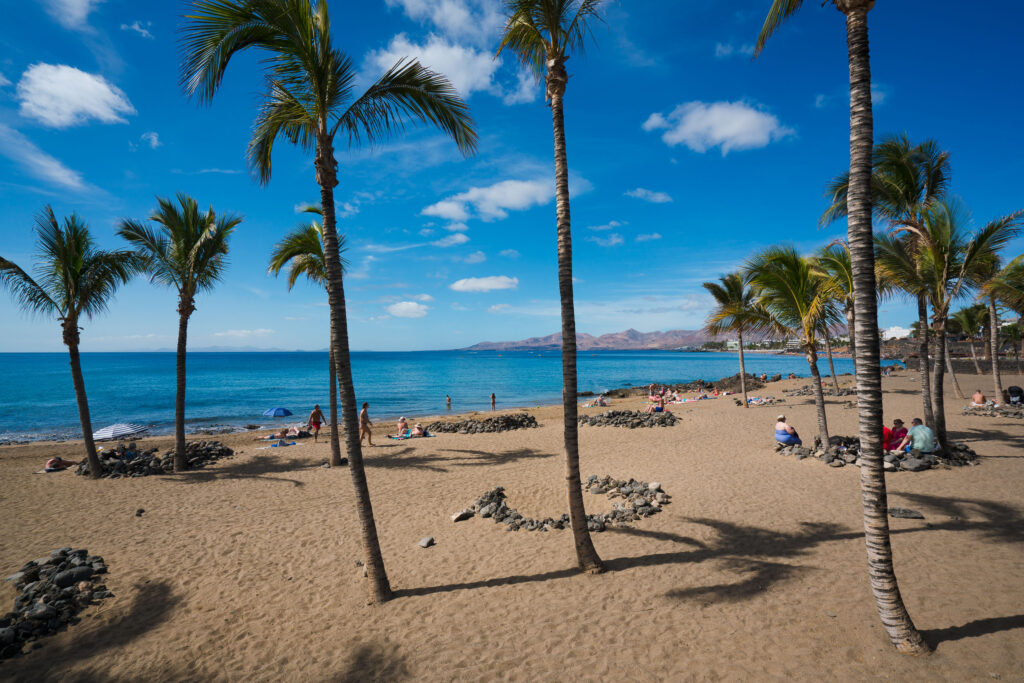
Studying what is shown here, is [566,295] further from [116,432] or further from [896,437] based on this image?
[116,432]

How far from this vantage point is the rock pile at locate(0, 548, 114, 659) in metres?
5.48

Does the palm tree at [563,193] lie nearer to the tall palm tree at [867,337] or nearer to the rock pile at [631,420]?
the tall palm tree at [867,337]

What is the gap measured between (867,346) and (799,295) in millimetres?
9237

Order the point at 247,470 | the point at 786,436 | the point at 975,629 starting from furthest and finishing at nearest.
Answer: the point at 247,470 < the point at 786,436 < the point at 975,629

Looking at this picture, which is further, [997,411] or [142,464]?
[997,411]

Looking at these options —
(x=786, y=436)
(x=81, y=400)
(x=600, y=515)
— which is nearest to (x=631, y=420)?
(x=786, y=436)

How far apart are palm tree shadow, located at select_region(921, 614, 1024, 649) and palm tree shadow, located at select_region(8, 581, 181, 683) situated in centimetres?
848

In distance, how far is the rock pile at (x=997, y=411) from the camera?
52.6 ft

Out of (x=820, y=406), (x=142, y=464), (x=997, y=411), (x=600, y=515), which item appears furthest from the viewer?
(x=997, y=411)

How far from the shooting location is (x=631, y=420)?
63.6 ft

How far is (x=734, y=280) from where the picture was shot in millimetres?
26891

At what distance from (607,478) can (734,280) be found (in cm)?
2137

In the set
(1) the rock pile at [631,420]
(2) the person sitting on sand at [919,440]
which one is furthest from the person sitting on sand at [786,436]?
(1) the rock pile at [631,420]

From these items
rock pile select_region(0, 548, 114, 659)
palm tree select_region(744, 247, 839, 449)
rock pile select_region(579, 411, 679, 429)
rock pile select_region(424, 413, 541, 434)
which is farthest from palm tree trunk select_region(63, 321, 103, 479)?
palm tree select_region(744, 247, 839, 449)
